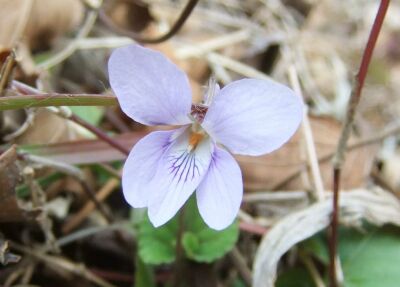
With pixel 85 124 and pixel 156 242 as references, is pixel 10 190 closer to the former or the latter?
pixel 85 124

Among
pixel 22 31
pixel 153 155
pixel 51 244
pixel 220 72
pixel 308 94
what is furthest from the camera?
pixel 308 94

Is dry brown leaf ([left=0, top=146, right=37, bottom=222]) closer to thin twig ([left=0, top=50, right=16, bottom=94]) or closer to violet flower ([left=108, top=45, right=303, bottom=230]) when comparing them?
thin twig ([left=0, top=50, right=16, bottom=94])

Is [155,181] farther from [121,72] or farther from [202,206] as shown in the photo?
[121,72]

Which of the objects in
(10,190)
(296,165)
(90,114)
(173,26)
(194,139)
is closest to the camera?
(194,139)

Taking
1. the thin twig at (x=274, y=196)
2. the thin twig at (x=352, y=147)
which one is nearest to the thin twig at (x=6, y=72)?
the thin twig at (x=274, y=196)

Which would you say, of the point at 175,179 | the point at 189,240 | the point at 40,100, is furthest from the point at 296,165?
the point at 40,100

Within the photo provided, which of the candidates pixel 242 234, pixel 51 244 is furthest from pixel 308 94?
pixel 51 244

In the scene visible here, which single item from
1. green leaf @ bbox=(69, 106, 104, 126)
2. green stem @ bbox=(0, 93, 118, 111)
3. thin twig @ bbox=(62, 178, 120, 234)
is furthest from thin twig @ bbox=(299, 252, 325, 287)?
green stem @ bbox=(0, 93, 118, 111)

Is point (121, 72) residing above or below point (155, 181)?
above
